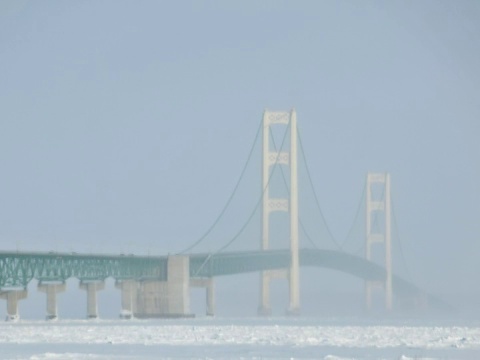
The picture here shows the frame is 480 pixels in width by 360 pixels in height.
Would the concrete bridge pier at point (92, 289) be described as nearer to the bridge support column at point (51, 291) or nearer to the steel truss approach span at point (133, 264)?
the steel truss approach span at point (133, 264)

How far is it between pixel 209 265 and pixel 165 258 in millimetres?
3024

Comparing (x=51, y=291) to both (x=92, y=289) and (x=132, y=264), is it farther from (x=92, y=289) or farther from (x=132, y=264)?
(x=132, y=264)

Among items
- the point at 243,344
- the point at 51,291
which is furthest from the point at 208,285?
the point at 243,344

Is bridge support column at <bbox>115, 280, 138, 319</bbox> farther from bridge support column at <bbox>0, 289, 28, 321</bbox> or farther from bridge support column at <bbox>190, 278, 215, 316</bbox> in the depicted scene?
bridge support column at <bbox>0, 289, 28, 321</bbox>

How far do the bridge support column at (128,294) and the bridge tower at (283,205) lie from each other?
799 cm

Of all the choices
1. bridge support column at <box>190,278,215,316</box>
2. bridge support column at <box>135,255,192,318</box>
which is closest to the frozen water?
bridge support column at <box>135,255,192,318</box>

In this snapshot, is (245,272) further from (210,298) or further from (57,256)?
(57,256)

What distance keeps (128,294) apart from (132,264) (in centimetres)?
277

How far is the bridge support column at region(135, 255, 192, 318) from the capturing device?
322ft

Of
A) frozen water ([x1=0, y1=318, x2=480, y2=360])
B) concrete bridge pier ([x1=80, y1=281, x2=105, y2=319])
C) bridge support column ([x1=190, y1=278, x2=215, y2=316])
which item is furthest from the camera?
bridge support column ([x1=190, y1=278, x2=215, y2=316])

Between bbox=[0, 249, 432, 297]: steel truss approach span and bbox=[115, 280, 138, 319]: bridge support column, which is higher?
bbox=[0, 249, 432, 297]: steel truss approach span

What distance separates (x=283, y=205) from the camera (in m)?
110

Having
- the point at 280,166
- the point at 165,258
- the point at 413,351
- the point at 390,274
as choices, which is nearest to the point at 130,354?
the point at 413,351

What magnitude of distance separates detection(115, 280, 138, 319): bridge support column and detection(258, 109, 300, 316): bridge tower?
7.99 m
